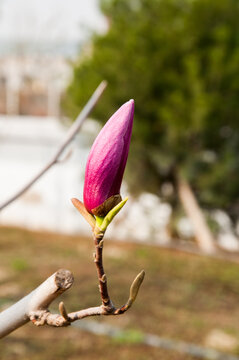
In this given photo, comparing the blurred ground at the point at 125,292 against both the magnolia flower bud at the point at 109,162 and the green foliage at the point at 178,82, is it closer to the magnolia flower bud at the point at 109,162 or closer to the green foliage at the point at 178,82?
the green foliage at the point at 178,82

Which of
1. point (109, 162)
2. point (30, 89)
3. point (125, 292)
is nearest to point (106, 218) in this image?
point (109, 162)

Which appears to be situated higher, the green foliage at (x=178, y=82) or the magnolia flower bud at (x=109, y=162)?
the magnolia flower bud at (x=109, y=162)

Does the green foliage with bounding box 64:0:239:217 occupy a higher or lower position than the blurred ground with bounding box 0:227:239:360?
higher

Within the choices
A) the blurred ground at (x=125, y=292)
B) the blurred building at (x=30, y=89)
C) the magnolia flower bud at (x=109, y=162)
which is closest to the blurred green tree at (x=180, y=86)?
the blurred ground at (x=125, y=292)

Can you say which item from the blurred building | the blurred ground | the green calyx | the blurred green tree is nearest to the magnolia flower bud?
the green calyx

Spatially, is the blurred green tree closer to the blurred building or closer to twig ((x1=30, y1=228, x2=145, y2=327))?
twig ((x1=30, y1=228, x2=145, y2=327))

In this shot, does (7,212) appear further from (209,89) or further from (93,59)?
(209,89)

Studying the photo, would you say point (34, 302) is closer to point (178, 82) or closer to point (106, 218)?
point (106, 218)

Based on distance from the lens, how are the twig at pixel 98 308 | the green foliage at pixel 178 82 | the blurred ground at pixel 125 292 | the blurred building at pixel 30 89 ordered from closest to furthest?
the twig at pixel 98 308, the blurred ground at pixel 125 292, the green foliage at pixel 178 82, the blurred building at pixel 30 89
